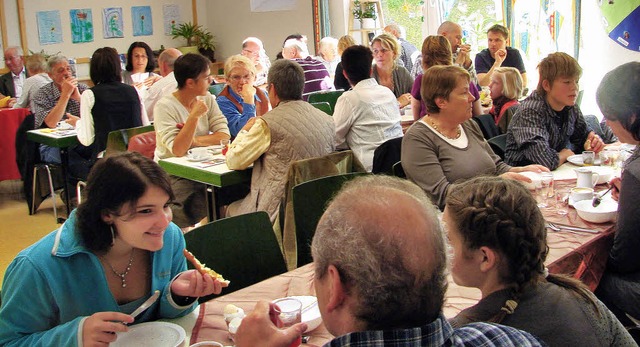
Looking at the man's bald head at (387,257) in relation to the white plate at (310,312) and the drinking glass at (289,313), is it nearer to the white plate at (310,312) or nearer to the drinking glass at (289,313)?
the drinking glass at (289,313)

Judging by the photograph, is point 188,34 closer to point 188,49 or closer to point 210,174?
point 188,49

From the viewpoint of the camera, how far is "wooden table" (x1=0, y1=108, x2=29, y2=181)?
682cm

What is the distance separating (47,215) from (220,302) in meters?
4.63

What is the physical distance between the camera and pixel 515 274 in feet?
5.49

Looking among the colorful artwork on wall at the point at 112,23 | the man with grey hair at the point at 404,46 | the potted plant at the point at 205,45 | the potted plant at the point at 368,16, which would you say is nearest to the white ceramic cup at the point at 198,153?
the man with grey hair at the point at 404,46

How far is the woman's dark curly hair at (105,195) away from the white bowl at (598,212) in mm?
1858

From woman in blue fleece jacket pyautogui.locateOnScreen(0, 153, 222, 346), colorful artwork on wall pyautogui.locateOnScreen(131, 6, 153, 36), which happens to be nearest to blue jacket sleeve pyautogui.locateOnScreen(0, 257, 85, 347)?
woman in blue fleece jacket pyautogui.locateOnScreen(0, 153, 222, 346)

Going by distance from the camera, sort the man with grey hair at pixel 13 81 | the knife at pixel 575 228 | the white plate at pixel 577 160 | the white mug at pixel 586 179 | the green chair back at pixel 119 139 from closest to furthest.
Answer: the knife at pixel 575 228
the white mug at pixel 586 179
the white plate at pixel 577 160
the green chair back at pixel 119 139
the man with grey hair at pixel 13 81

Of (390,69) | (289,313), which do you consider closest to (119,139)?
(390,69)

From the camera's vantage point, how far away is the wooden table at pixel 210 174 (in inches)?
157

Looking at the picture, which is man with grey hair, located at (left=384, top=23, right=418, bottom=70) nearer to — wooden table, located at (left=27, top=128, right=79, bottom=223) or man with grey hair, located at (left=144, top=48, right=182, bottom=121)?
man with grey hair, located at (left=144, top=48, right=182, bottom=121)

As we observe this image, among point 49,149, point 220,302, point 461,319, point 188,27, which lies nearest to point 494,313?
point 461,319

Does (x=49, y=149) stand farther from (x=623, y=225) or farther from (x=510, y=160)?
(x=623, y=225)

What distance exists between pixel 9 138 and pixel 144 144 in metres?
2.99
